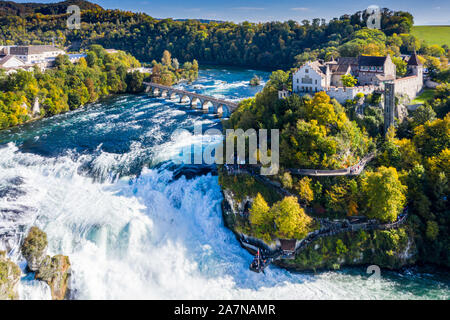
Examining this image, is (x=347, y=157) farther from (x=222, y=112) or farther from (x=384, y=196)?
(x=222, y=112)

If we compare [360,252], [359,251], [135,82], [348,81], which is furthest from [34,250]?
[135,82]

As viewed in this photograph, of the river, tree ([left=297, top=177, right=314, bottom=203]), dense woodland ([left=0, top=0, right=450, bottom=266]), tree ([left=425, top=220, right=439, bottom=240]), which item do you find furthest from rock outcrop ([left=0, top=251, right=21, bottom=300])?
tree ([left=425, top=220, right=439, bottom=240])

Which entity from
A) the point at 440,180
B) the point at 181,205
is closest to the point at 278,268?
the point at 181,205

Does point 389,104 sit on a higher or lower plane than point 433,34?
lower

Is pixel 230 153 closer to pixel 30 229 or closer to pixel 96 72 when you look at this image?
pixel 30 229

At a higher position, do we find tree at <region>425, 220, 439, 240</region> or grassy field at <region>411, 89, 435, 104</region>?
grassy field at <region>411, 89, 435, 104</region>

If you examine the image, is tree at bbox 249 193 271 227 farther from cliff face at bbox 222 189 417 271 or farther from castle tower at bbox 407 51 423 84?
castle tower at bbox 407 51 423 84
